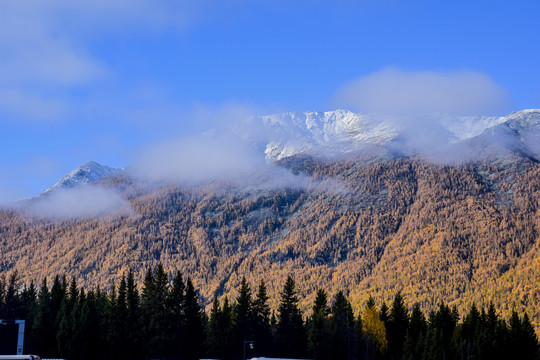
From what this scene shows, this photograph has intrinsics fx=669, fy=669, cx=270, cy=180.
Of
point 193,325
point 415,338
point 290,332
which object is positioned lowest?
point 415,338

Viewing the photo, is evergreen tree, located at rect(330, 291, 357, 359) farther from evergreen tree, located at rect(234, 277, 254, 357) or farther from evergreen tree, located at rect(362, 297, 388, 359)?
evergreen tree, located at rect(234, 277, 254, 357)

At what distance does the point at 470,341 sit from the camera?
447ft

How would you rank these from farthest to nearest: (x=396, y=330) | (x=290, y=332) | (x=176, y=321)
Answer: (x=396, y=330) < (x=290, y=332) < (x=176, y=321)

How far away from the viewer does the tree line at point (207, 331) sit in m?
122

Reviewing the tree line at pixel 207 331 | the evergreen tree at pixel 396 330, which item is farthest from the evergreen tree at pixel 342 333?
the evergreen tree at pixel 396 330

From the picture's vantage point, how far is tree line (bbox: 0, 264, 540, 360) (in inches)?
4811

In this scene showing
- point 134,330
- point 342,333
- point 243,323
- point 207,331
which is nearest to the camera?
point 134,330

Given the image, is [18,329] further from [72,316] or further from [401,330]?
[401,330]

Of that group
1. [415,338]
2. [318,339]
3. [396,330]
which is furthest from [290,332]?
[415,338]

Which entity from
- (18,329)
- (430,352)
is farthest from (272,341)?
(18,329)

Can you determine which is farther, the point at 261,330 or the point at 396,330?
the point at 396,330

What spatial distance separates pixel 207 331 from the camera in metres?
131

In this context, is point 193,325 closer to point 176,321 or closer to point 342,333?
point 176,321

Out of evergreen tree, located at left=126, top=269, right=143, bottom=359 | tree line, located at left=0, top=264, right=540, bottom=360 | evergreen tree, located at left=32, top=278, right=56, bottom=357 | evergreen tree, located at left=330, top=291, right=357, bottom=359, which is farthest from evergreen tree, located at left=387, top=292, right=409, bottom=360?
evergreen tree, located at left=32, top=278, right=56, bottom=357
